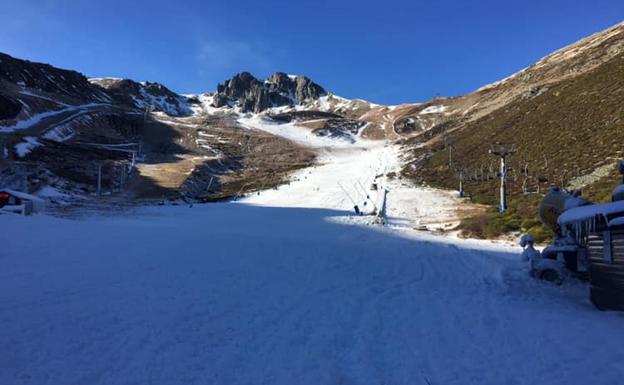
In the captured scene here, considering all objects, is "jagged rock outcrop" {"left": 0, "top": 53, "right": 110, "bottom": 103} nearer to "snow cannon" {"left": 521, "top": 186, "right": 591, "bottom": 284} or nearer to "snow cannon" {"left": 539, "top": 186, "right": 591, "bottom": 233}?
"snow cannon" {"left": 539, "top": 186, "right": 591, "bottom": 233}

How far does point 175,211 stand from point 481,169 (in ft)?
112

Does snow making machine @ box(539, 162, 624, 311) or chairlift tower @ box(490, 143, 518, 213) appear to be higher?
chairlift tower @ box(490, 143, 518, 213)

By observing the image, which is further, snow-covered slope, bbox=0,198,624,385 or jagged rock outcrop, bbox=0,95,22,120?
jagged rock outcrop, bbox=0,95,22,120

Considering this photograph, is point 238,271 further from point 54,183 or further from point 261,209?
point 54,183

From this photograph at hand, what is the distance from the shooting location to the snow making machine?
989 cm

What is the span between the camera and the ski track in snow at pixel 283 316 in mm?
7008

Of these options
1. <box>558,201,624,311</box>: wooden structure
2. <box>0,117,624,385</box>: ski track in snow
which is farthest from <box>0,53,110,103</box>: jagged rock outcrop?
<box>558,201,624,311</box>: wooden structure

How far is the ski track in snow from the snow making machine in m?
0.59

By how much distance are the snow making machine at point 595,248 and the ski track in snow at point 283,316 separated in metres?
0.59

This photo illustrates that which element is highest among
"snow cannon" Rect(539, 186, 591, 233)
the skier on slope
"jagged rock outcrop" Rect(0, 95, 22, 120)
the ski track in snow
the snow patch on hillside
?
"jagged rock outcrop" Rect(0, 95, 22, 120)

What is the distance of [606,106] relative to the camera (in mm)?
45250

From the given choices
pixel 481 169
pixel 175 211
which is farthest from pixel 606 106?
pixel 175 211

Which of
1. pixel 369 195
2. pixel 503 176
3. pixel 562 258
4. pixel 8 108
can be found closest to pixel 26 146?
pixel 8 108

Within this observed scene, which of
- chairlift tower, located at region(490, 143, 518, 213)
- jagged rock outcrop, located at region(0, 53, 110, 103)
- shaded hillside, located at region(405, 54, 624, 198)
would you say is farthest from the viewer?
jagged rock outcrop, located at region(0, 53, 110, 103)
